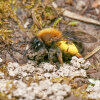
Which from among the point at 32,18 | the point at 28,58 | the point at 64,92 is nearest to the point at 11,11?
the point at 32,18

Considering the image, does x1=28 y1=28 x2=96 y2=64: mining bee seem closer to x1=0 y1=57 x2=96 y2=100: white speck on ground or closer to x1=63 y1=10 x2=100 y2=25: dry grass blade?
x1=0 y1=57 x2=96 y2=100: white speck on ground

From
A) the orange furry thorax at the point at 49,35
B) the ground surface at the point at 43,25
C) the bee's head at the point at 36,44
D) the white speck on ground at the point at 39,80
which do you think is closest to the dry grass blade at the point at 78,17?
the ground surface at the point at 43,25

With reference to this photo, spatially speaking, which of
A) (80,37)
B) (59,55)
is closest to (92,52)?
(80,37)

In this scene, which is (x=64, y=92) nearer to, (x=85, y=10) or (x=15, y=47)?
(x=15, y=47)

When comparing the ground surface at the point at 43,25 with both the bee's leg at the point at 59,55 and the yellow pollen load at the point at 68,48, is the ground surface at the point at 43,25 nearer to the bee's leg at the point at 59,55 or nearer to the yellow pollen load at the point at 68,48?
the yellow pollen load at the point at 68,48

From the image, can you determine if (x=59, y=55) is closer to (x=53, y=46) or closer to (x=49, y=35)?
(x=53, y=46)

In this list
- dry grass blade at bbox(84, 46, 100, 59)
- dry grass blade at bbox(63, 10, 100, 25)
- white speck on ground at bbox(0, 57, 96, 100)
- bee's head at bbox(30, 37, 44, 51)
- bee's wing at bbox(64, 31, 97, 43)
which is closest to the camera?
white speck on ground at bbox(0, 57, 96, 100)

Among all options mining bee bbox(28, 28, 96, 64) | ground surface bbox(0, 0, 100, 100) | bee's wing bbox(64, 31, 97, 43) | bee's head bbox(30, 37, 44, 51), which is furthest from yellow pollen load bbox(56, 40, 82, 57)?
bee's head bbox(30, 37, 44, 51)
